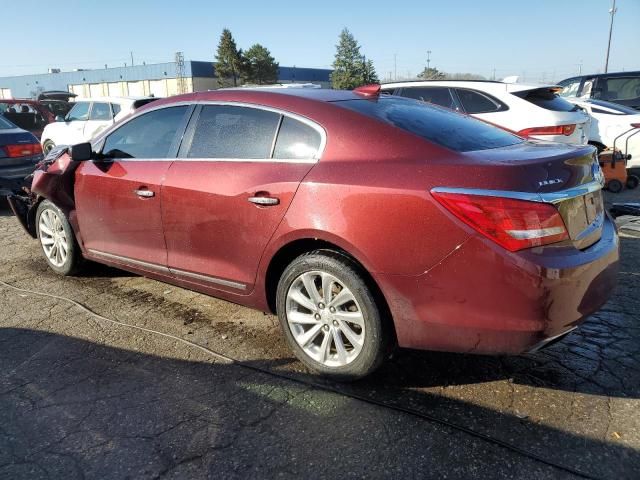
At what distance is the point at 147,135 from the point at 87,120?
32.1 ft

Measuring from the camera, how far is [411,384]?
117 inches

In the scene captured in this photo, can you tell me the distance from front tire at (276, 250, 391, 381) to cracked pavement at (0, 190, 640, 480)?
0.48 ft

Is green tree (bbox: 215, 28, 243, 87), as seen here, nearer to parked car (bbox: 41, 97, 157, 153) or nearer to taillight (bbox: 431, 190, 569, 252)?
parked car (bbox: 41, 97, 157, 153)

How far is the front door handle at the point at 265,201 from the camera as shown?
304cm

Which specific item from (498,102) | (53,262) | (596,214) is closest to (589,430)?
(596,214)

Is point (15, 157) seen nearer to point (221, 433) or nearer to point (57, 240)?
point (57, 240)

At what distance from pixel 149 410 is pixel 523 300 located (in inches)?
76.8

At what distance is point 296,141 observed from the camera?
3135 mm

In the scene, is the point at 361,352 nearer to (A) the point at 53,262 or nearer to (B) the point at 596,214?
(B) the point at 596,214

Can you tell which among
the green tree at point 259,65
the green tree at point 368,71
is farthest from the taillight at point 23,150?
the green tree at point 368,71

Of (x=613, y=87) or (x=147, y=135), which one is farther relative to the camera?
(x=613, y=87)

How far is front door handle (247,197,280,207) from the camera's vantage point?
304cm

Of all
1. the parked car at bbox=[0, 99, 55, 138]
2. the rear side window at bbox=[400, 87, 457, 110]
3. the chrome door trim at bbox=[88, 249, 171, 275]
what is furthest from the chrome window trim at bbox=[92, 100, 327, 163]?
the parked car at bbox=[0, 99, 55, 138]

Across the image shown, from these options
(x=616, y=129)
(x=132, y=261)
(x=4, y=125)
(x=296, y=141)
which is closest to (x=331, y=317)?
(x=296, y=141)
